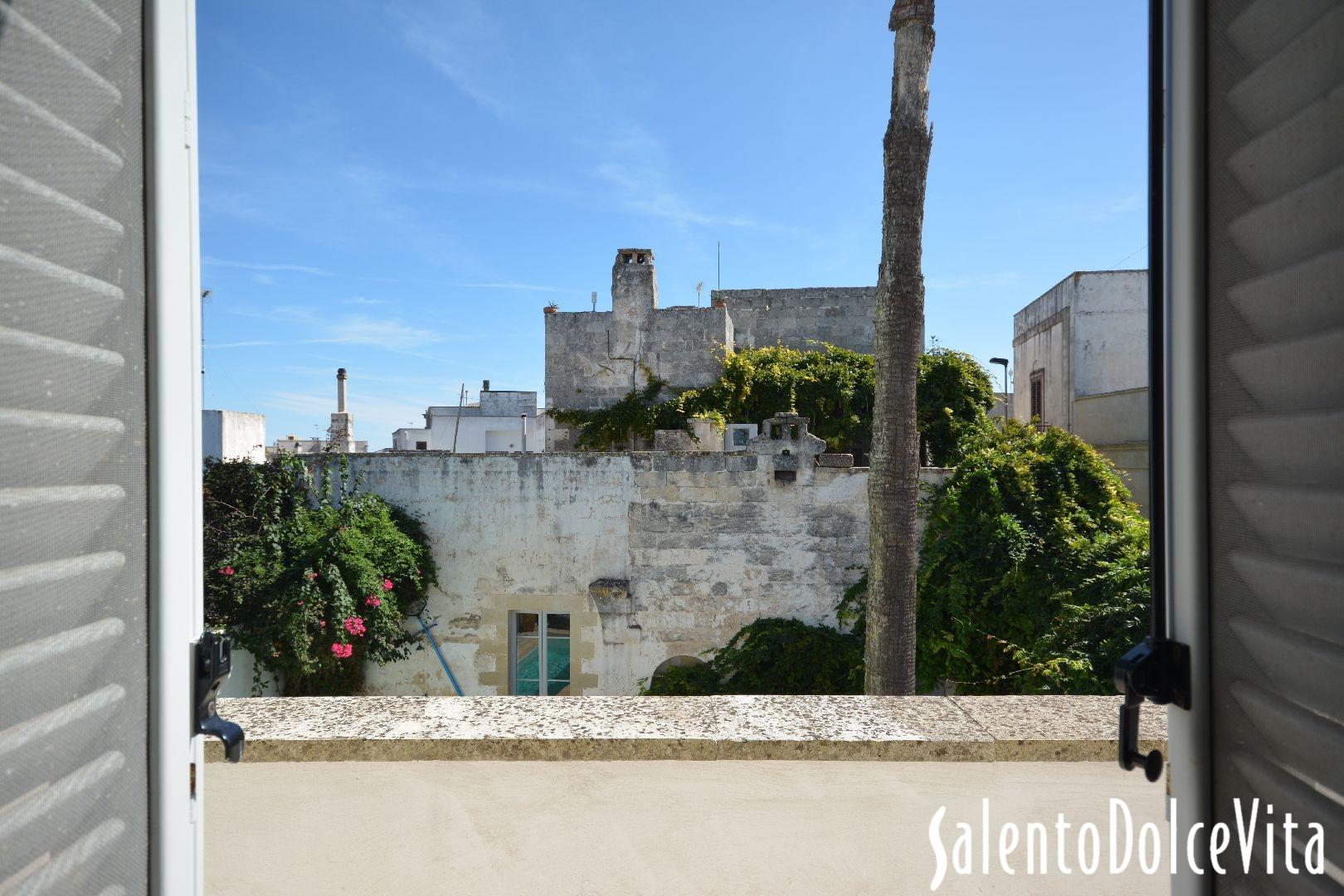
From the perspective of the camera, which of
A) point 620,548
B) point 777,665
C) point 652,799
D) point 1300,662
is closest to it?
Answer: point 1300,662

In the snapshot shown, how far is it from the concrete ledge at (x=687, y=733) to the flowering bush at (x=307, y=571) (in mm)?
5327

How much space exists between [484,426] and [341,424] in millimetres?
4552

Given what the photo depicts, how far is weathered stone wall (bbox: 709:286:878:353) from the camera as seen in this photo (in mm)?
14000

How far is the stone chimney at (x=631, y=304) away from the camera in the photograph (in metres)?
12.9

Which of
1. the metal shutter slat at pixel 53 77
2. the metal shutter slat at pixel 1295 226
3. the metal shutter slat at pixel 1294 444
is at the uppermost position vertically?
the metal shutter slat at pixel 53 77

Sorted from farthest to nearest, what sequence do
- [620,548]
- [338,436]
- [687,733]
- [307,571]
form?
[338,436]
[620,548]
[307,571]
[687,733]

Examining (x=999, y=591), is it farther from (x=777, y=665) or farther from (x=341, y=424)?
(x=341, y=424)

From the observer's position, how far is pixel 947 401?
1173 centimetres

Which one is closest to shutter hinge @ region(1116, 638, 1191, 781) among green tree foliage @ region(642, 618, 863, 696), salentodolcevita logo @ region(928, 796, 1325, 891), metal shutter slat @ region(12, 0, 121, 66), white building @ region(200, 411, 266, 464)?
salentodolcevita logo @ region(928, 796, 1325, 891)

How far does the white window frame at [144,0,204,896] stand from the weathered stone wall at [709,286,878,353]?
1350cm

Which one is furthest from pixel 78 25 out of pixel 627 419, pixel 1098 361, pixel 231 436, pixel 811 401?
pixel 1098 361

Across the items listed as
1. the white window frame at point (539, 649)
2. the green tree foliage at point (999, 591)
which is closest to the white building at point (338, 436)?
the white window frame at point (539, 649)

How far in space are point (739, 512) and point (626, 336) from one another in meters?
5.96

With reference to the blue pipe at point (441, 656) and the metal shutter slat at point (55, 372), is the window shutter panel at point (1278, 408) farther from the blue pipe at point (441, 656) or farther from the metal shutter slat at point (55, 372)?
the blue pipe at point (441, 656)
